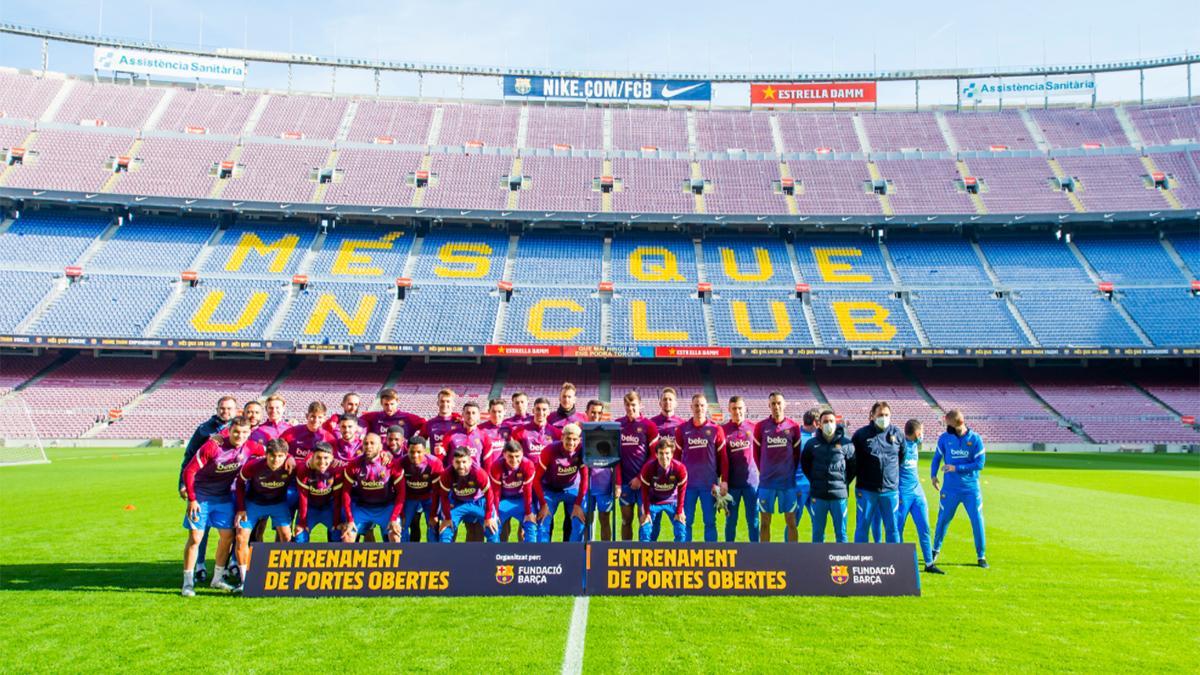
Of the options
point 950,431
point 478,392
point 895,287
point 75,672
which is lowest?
point 75,672

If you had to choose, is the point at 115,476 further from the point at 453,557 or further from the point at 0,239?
the point at 0,239

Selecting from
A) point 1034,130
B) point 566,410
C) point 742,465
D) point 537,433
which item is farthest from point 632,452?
point 1034,130

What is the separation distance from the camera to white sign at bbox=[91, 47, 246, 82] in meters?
47.3

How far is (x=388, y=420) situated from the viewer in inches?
385

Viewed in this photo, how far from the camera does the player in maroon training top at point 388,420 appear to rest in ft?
31.8

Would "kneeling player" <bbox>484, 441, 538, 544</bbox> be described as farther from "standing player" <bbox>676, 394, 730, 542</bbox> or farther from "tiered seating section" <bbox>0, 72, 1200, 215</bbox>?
"tiered seating section" <bbox>0, 72, 1200, 215</bbox>

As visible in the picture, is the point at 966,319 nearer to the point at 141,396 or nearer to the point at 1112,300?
the point at 1112,300

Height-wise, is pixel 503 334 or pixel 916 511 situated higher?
pixel 503 334

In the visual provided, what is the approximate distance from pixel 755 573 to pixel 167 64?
5408 cm

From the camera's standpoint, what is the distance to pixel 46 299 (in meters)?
35.8

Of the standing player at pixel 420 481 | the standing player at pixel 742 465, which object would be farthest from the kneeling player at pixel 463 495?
the standing player at pixel 742 465

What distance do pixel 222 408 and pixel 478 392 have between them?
91.4ft

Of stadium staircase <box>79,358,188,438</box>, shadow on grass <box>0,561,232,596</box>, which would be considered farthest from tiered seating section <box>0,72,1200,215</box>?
shadow on grass <box>0,561,232,596</box>

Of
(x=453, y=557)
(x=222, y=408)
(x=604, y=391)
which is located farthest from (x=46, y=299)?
(x=453, y=557)
